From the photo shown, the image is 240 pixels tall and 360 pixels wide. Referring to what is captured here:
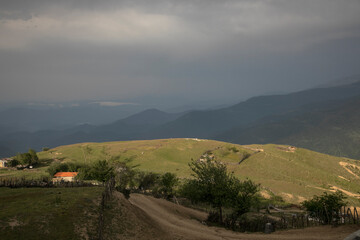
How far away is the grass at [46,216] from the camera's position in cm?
2295

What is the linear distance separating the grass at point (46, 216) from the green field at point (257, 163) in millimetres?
84042

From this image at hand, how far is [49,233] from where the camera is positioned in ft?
76.2

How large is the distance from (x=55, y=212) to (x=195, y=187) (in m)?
27.2

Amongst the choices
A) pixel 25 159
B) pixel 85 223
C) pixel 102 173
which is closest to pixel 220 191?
pixel 85 223

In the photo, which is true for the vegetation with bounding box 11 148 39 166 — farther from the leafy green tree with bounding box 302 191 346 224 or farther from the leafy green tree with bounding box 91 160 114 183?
the leafy green tree with bounding box 302 191 346 224

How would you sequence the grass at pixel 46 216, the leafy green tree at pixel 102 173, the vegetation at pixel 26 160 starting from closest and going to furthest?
the grass at pixel 46 216 < the leafy green tree at pixel 102 173 < the vegetation at pixel 26 160

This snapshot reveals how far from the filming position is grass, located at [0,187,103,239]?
75.3ft

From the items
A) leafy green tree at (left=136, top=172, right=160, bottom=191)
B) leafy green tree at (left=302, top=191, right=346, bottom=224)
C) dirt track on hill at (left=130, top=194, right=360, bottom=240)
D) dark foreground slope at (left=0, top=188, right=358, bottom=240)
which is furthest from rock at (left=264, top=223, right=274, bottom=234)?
leafy green tree at (left=136, top=172, right=160, bottom=191)

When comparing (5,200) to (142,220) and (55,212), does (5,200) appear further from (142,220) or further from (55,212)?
(142,220)

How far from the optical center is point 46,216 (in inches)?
1017

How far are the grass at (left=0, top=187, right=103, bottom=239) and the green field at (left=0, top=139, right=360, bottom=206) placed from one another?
84.0 m

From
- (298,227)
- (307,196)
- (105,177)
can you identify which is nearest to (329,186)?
(307,196)

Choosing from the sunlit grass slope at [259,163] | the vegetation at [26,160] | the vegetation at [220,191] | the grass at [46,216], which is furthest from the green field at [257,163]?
the grass at [46,216]

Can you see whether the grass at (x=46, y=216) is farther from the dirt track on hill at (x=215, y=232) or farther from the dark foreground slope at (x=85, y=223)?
the dirt track on hill at (x=215, y=232)
